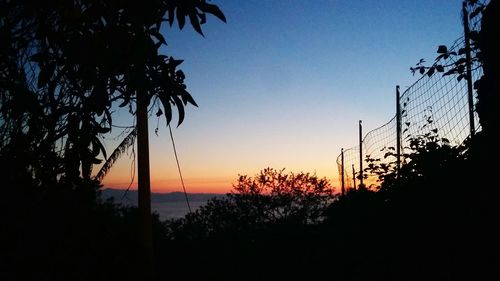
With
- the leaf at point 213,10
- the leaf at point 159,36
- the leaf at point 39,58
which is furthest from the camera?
the leaf at point 159,36

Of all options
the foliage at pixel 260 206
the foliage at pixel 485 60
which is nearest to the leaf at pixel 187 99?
the foliage at pixel 485 60

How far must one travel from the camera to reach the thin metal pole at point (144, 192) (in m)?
6.27

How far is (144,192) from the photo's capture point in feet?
21.1

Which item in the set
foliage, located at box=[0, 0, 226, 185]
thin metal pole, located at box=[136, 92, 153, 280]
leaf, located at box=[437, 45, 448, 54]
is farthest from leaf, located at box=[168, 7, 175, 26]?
thin metal pole, located at box=[136, 92, 153, 280]

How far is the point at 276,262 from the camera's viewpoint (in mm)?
7527

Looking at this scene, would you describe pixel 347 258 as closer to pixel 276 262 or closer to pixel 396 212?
pixel 396 212

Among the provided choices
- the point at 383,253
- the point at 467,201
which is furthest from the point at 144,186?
the point at 467,201

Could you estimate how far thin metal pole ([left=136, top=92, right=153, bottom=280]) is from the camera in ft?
Result: 20.6

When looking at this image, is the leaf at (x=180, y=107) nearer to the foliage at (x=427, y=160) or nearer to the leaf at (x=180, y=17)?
the leaf at (x=180, y=17)

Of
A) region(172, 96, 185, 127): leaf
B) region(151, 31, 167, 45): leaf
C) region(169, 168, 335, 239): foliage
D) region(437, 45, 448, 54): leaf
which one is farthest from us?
region(169, 168, 335, 239): foliage

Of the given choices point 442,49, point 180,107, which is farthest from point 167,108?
point 442,49

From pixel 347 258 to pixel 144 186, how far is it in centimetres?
327

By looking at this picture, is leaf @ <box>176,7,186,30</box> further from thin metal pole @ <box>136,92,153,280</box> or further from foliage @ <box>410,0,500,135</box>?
thin metal pole @ <box>136,92,153,280</box>

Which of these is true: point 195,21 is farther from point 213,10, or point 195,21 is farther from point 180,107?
point 180,107
